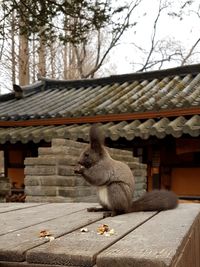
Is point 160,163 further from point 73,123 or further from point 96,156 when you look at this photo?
point 96,156

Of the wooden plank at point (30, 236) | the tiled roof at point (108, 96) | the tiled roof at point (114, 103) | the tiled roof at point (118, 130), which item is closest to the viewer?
the wooden plank at point (30, 236)

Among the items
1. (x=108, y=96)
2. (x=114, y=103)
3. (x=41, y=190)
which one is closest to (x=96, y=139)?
(x=41, y=190)

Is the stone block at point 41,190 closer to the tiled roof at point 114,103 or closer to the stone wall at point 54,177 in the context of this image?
the stone wall at point 54,177

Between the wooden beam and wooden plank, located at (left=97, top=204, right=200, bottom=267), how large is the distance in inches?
170

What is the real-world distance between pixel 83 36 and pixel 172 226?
511 cm

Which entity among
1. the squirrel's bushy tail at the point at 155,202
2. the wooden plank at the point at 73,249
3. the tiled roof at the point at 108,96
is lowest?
the squirrel's bushy tail at the point at 155,202

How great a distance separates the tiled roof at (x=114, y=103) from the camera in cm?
597

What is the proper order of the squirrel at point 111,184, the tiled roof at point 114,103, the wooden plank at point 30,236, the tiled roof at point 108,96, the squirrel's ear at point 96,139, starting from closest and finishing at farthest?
the wooden plank at point 30,236, the squirrel at point 111,184, the squirrel's ear at point 96,139, the tiled roof at point 114,103, the tiled roof at point 108,96

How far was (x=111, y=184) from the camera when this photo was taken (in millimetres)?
2529

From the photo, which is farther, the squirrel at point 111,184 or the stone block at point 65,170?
the stone block at point 65,170

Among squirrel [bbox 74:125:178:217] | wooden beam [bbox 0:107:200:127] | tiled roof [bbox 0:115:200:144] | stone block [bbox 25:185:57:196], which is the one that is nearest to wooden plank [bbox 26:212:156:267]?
squirrel [bbox 74:125:178:217]

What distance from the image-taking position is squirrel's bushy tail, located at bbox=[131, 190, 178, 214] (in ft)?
8.24

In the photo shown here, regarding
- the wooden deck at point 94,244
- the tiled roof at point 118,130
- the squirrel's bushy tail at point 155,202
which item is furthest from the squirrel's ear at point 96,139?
the tiled roof at point 118,130

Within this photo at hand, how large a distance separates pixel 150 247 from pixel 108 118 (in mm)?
5413
